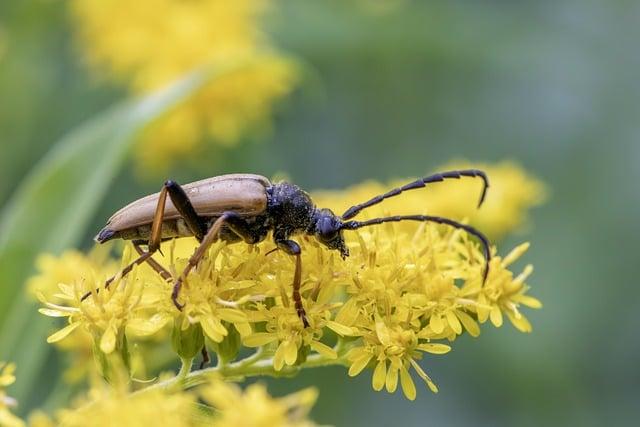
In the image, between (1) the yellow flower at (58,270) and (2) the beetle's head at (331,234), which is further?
(1) the yellow flower at (58,270)

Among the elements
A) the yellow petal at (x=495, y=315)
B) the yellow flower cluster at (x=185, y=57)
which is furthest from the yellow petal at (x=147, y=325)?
the yellow flower cluster at (x=185, y=57)

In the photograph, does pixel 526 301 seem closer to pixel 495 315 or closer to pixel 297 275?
pixel 495 315

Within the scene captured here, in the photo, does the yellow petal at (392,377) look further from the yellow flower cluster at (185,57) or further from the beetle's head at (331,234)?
the yellow flower cluster at (185,57)

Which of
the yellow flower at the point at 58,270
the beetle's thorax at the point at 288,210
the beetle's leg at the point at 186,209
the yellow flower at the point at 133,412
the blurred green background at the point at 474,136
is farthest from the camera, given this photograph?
the blurred green background at the point at 474,136

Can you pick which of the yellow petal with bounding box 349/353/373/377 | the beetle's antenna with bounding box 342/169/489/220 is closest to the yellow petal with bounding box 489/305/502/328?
the beetle's antenna with bounding box 342/169/489/220

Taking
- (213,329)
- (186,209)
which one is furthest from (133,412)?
(186,209)

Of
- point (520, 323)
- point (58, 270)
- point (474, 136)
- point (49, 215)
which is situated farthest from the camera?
point (474, 136)

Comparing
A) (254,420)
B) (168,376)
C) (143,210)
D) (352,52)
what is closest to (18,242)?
(143,210)
